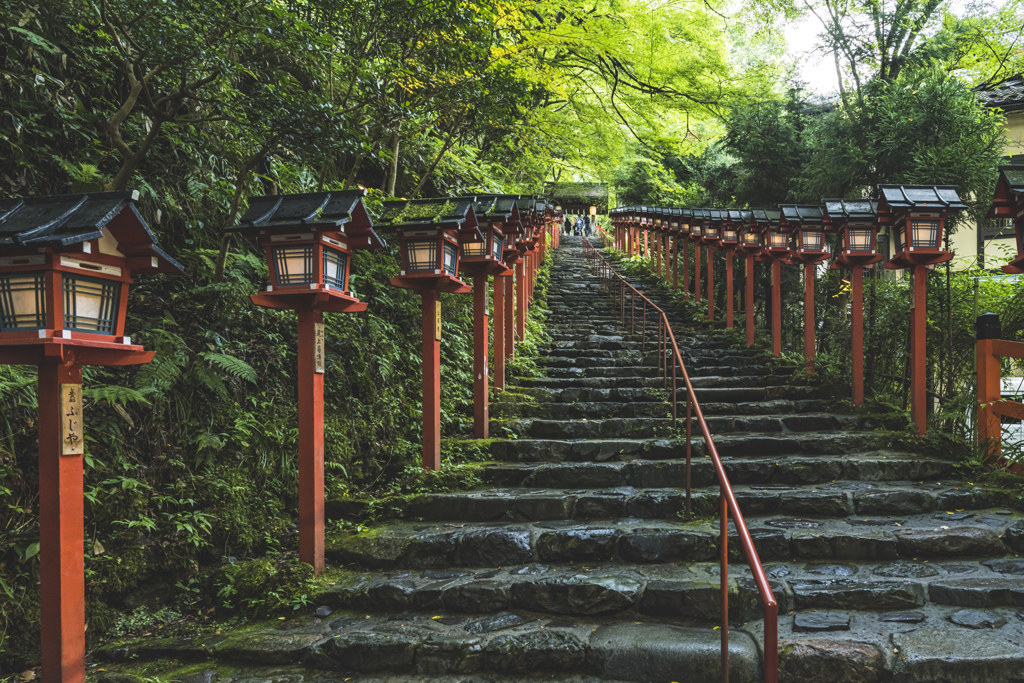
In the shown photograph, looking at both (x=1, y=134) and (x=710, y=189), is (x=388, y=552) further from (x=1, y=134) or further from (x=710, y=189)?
(x=710, y=189)

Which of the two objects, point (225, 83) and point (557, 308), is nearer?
point (225, 83)

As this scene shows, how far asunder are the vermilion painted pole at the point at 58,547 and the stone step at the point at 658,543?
Answer: 222 cm

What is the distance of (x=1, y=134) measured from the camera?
5.22 metres

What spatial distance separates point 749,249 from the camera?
1254cm

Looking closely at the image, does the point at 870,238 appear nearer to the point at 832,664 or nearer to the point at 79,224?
the point at 832,664

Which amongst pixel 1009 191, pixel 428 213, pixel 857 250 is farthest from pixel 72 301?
pixel 857 250

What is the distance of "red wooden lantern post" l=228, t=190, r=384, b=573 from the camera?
4.70 metres

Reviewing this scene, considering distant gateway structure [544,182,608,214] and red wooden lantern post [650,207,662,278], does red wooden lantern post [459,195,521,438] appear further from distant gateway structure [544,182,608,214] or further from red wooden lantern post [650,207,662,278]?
distant gateway structure [544,182,608,214]

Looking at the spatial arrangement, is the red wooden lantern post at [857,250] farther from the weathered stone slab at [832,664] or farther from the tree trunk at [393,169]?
the tree trunk at [393,169]

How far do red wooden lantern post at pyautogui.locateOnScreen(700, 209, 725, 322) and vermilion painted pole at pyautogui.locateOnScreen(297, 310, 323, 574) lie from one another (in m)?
10.6

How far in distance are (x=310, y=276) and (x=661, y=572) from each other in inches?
141

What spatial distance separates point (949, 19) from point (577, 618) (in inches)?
577

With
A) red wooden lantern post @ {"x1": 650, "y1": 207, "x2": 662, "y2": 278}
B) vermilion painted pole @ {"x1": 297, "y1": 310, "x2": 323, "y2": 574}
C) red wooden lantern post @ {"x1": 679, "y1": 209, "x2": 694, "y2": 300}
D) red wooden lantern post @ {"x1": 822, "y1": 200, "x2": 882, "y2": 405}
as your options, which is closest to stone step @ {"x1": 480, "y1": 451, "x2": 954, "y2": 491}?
red wooden lantern post @ {"x1": 822, "y1": 200, "x2": 882, "y2": 405}

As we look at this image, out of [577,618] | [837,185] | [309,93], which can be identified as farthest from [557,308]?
[577,618]
